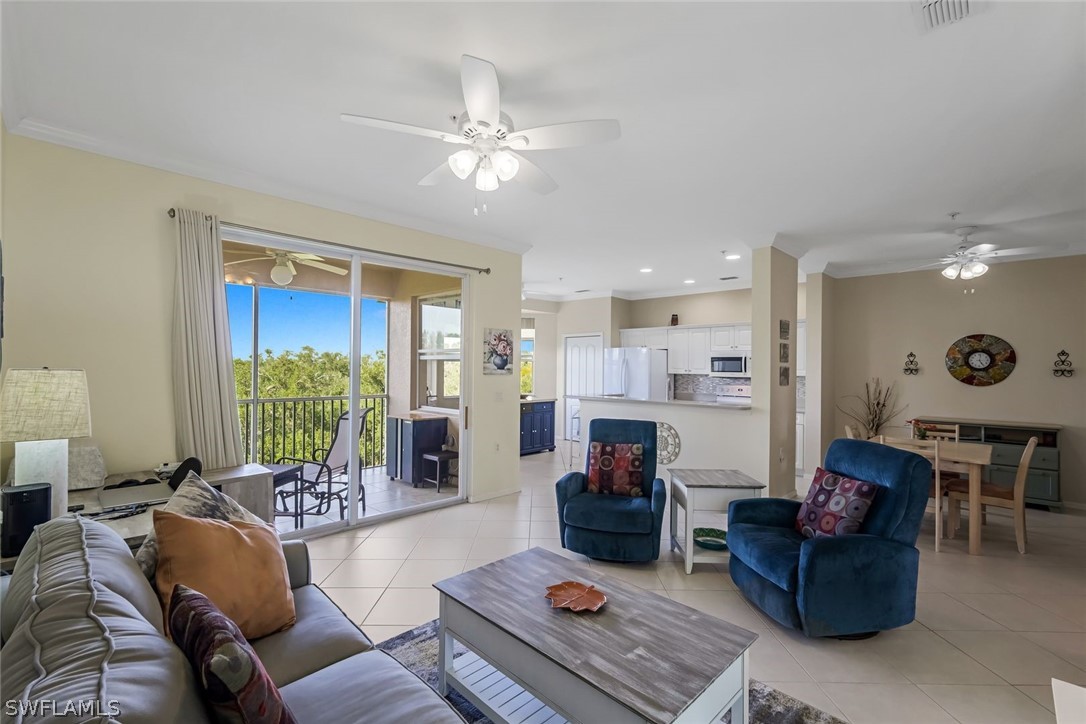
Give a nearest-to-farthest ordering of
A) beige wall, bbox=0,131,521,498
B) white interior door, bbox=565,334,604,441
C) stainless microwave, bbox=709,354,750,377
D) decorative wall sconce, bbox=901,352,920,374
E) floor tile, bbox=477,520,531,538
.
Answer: beige wall, bbox=0,131,521,498 → floor tile, bbox=477,520,531,538 → decorative wall sconce, bbox=901,352,920,374 → stainless microwave, bbox=709,354,750,377 → white interior door, bbox=565,334,604,441

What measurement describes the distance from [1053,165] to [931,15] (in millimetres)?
2173

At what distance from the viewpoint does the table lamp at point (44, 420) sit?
1.86m

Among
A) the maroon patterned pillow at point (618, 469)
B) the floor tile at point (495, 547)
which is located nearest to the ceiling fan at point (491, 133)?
the maroon patterned pillow at point (618, 469)

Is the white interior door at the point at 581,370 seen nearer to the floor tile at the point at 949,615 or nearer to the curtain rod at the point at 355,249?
the curtain rod at the point at 355,249

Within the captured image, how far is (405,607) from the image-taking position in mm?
2688

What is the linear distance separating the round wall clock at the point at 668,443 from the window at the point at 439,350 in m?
2.46

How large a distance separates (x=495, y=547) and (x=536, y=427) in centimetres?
413

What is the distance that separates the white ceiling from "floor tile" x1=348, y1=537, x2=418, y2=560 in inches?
107

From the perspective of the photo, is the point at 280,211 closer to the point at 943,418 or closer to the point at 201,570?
the point at 201,570

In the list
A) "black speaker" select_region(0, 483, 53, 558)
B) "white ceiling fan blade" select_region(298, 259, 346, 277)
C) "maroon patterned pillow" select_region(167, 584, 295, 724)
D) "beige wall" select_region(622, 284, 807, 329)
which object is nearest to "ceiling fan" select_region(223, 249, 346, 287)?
"white ceiling fan blade" select_region(298, 259, 346, 277)

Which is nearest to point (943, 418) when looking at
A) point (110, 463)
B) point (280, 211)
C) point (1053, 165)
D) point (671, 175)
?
point (1053, 165)

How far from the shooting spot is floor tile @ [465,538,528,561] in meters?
3.40

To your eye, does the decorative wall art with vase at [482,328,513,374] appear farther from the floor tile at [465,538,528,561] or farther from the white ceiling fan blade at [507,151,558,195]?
the white ceiling fan blade at [507,151,558,195]

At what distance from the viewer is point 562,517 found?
3.41 metres
